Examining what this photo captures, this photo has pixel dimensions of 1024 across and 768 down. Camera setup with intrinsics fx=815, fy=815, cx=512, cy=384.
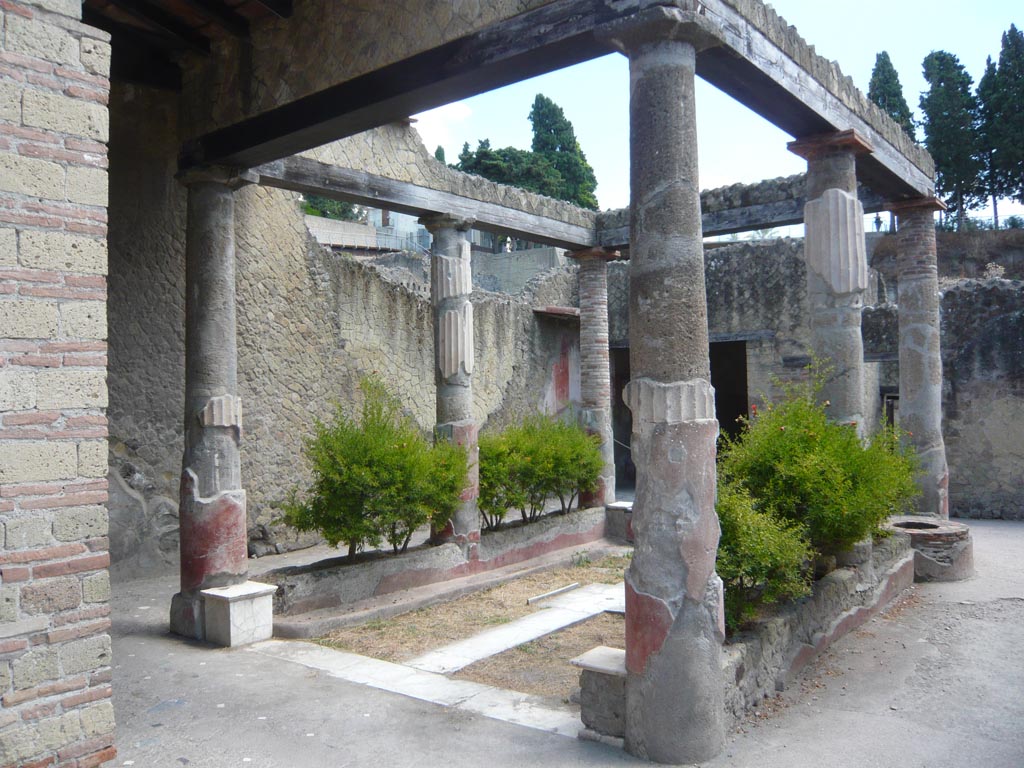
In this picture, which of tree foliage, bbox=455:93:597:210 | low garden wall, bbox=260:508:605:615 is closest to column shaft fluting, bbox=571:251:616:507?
low garden wall, bbox=260:508:605:615

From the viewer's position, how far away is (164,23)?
5.56 meters

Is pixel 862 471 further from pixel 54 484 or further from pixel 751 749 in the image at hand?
pixel 54 484

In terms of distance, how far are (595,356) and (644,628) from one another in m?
6.95

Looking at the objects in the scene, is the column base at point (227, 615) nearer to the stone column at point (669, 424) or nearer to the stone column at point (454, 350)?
the stone column at point (454, 350)

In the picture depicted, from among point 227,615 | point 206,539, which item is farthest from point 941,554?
point 206,539

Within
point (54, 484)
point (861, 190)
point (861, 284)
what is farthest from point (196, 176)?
point (861, 190)

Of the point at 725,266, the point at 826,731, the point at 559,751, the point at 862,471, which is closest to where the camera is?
the point at 559,751

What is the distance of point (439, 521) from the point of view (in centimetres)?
708

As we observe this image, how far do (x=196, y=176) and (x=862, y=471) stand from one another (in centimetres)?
497

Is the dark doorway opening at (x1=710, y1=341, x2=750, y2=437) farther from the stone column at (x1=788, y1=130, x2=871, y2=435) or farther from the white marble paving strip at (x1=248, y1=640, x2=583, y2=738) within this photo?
the white marble paving strip at (x1=248, y1=640, x2=583, y2=738)

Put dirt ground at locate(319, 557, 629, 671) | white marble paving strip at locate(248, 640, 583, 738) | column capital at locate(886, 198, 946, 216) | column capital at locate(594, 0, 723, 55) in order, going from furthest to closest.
→ column capital at locate(886, 198, 946, 216) → dirt ground at locate(319, 557, 629, 671) → white marble paving strip at locate(248, 640, 583, 738) → column capital at locate(594, 0, 723, 55)

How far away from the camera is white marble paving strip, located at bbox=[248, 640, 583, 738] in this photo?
398cm

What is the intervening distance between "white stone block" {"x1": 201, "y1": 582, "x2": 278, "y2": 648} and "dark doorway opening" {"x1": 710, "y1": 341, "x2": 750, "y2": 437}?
40.5 feet

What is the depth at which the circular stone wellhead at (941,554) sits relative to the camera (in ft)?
23.0
